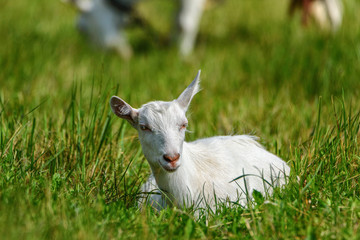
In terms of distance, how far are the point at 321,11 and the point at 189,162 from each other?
18.0 feet

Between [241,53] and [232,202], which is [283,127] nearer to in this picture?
[232,202]

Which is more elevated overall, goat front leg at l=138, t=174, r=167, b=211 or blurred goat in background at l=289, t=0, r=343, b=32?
blurred goat in background at l=289, t=0, r=343, b=32

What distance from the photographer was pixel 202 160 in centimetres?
316

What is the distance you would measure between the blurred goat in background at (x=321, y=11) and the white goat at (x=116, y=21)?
53.5 inches

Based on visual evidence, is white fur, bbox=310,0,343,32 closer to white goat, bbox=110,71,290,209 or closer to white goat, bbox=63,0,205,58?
white goat, bbox=63,0,205,58

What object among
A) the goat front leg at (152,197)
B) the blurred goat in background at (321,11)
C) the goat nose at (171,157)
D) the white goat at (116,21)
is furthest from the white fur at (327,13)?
the goat nose at (171,157)

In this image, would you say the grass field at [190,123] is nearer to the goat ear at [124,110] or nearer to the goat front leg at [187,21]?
the goat front leg at [187,21]

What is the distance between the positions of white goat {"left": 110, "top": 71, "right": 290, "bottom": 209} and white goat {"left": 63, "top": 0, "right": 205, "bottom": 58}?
4246 mm

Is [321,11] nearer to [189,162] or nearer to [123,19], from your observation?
[123,19]

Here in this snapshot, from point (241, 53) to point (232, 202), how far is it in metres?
4.11

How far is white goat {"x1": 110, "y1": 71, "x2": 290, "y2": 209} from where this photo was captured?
2836mm

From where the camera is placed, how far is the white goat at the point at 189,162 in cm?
284

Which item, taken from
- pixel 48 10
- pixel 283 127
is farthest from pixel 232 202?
pixel 48 10

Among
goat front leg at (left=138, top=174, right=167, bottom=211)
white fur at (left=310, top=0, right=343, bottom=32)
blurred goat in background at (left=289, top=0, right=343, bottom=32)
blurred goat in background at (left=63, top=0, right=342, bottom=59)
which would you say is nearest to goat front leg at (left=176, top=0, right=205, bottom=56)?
blurred goat in background at (left=63, top=0, right=342, bottom=59)
